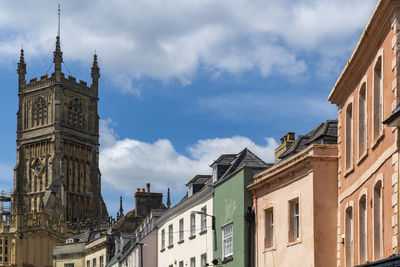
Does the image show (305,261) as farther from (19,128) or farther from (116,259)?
(19,128)

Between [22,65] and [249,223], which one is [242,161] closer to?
[249,223]

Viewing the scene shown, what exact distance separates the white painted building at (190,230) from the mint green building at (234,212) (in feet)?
3.37

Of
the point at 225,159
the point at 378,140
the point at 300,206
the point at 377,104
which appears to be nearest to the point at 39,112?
the point at 225,159

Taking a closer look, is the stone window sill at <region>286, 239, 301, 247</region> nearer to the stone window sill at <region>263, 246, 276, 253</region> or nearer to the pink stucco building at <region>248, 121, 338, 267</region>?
the pink stucco building at <region>248, 121, 338, 267</region>

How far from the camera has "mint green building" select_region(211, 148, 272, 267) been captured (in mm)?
39312

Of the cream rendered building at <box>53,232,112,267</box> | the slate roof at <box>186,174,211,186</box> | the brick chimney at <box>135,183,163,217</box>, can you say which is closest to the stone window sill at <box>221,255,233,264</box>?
the slate roof at <box>186,174,211,186</box>

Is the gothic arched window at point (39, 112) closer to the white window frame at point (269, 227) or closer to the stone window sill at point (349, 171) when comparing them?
the white window frame at point (269, 227)

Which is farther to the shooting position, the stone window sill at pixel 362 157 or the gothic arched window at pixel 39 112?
the gothic arched window at pixel 39 112

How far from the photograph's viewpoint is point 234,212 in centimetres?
4119

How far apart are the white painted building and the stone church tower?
95.1 m

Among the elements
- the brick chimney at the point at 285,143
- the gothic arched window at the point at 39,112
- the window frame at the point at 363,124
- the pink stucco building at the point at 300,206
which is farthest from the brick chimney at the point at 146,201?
the gothic arched window at the point at 39,112

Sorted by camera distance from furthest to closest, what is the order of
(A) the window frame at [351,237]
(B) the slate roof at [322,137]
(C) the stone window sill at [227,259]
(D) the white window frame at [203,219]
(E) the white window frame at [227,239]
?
1. (D) the white window frame at [203,219]
2. (E) the white window frame at [227,239]
3. (C) the stone window sill at [227,259]
4. (B) the slate roof at [322,137]
5. (A) the window frame at [351,237]

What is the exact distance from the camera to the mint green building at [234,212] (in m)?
39.3

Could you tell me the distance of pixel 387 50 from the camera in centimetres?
2325
